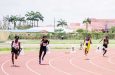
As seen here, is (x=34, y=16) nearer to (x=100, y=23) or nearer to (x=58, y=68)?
(x=100, y=23)

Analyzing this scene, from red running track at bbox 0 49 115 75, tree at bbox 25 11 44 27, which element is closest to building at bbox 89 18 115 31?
tree at bbox 25 11 44 27

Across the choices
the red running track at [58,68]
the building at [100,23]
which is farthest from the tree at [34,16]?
the red running track at [58,68]

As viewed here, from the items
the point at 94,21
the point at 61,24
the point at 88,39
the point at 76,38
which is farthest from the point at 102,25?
the point at 88,39

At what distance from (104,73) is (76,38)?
61798 millimetres

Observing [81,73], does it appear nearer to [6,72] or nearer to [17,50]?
[6,72]

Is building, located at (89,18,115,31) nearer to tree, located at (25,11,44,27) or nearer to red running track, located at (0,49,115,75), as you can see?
tree, located at (25,11,44,27)

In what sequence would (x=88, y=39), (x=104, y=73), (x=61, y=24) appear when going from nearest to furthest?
(x=104, y=73), (x=88, y=39), (x=61, y=24)

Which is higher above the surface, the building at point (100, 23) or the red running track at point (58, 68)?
the building at point (100, 23)

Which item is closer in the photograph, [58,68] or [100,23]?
[58,68]

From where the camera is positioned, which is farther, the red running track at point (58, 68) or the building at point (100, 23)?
the building at point (100, 23)

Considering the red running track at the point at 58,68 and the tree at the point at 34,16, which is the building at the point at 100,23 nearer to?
the tree at the point at 34,16

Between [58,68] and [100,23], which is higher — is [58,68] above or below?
below

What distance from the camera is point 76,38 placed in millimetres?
77188

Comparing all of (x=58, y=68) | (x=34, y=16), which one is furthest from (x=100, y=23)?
(x=58, y=68)
